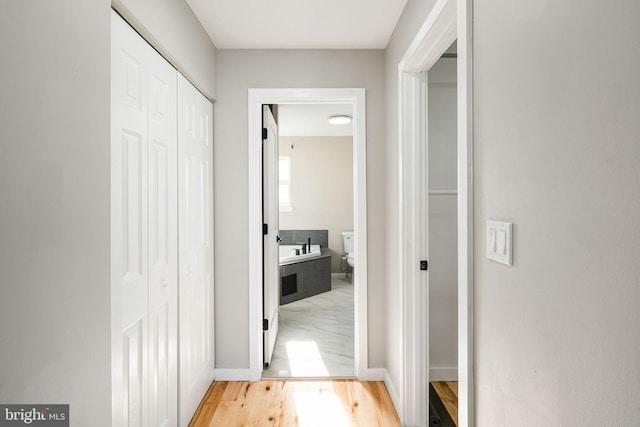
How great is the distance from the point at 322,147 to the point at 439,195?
13.8ft

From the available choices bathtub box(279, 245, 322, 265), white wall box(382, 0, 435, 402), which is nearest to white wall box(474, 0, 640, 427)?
white wall box(382, 0, 435, 402)

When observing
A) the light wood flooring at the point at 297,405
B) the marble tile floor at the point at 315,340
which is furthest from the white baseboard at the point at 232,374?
the marble tile floor at the point at 315,340

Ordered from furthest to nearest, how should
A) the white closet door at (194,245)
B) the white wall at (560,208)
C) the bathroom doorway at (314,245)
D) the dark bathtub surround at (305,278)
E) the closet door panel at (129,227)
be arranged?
the dark bathtub surround at (305,278) < the bathroom doorway at (314,245) < the white closet door at (194,245) < the closet door panel at (129,227) < the white wall at (560,208)

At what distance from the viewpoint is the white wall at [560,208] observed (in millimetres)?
608

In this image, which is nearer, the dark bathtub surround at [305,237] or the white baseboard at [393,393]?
the white baseboard at [393,393]

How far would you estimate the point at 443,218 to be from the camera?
105 inches

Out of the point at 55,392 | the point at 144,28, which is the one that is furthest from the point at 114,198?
the point at 144,28

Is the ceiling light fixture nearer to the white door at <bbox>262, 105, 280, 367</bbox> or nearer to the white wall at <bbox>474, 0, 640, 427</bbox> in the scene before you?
the white door at <bbox>262, 105, 280, 367</bbox>

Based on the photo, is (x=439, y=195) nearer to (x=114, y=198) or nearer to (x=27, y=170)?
(x=114, y=198)

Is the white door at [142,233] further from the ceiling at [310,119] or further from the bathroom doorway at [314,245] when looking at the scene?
the ceiling at [310,119]

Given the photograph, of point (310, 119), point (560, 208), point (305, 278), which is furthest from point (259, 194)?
point (310, 119)

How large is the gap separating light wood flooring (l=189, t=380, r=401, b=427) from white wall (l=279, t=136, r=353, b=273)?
160 inches

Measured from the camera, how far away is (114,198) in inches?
51.9

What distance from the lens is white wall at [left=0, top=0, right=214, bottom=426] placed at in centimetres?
84
